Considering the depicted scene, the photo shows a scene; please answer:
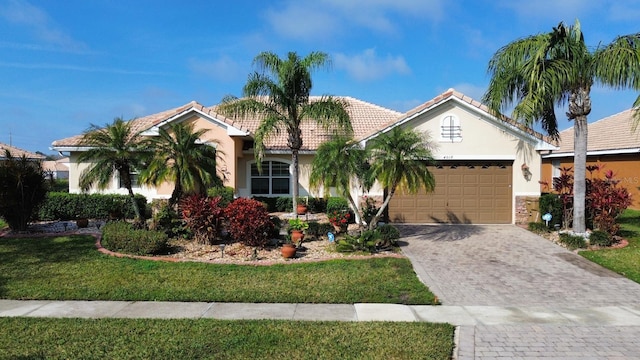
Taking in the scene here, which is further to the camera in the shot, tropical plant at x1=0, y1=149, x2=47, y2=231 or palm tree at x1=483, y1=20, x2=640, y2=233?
tropical plant at x1=0, y1=149, x2=47, y2=231

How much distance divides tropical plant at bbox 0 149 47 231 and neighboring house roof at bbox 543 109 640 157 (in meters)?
20.8

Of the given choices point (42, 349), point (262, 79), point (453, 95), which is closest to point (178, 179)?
point (262, 79)

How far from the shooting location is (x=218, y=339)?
5785mm

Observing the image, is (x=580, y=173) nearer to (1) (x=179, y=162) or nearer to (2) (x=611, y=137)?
(1) (x=179, y=162)

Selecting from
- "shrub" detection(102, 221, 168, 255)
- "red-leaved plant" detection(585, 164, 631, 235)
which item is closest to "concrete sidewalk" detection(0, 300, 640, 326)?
"shrub" detection(102, 221, 168, 255)

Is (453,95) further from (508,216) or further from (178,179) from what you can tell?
(178,179)

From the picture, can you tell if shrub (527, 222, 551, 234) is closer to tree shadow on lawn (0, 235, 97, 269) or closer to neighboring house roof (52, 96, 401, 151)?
neighboring house roof (52, 96, 401, 151)

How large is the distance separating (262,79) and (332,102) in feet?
8.62

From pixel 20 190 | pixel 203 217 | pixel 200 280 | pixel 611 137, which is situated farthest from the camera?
pixel 611 137

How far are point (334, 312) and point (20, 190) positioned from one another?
1179cm

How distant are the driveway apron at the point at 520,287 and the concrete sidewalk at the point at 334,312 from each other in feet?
0.58

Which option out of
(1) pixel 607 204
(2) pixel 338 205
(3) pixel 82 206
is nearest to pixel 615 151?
(1) pixel 607 204

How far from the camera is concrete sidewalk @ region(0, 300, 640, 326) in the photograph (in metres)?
6.74

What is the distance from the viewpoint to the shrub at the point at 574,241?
40.2 feet
